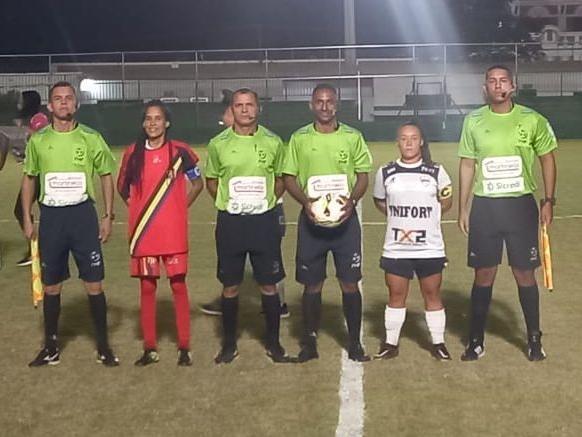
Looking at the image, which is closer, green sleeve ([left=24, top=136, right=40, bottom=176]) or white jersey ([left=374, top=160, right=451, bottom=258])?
white jersey ([left=374, top=160, right=451, bottom=258])

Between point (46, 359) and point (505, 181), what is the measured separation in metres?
3.22

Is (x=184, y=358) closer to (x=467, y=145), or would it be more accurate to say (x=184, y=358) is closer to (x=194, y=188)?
(x=194, y=188)

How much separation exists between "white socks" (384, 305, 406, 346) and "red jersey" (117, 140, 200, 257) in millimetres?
1420

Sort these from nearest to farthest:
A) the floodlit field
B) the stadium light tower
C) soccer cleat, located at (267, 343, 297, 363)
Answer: the floodlit field → soccer cleat, located at (267, 343, 297, 363) → the stadium light tower

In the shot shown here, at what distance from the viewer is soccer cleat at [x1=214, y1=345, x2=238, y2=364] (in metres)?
6.72

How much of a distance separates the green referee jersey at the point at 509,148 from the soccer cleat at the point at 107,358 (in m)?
2.62

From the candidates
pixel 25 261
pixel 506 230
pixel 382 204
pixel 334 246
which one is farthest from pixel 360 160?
pixel 25 261

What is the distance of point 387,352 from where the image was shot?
6695mm

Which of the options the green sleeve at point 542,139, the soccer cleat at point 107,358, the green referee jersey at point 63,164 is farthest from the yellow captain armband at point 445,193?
the soccer cleat at point 107,358

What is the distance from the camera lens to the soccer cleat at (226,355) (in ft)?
22.1

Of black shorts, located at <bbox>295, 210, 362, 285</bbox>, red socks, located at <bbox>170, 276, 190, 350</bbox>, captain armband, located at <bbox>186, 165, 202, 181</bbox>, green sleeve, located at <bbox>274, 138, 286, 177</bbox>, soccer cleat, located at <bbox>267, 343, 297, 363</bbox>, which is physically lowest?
soccer cleat, located at <bbox>267, 343, 297, 363</bbox>

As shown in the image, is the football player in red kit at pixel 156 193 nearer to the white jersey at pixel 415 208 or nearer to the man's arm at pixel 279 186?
the man's arm at pixel 279 186

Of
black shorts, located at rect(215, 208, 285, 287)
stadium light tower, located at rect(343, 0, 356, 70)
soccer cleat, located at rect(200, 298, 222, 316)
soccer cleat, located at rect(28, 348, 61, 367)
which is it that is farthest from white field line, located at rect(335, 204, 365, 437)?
stadium light tower, located at rect(343, 0, 356, 70)

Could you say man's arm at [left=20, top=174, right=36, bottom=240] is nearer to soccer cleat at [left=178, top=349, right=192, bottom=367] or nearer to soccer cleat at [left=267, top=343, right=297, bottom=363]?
soccer cleat at [left=178, top=349, right=192, bottom=367]
